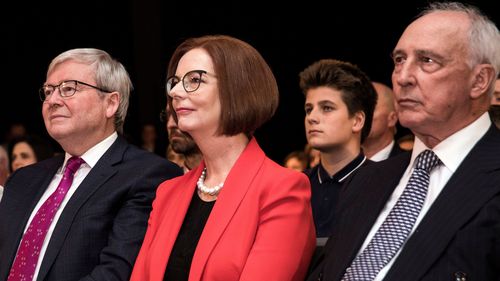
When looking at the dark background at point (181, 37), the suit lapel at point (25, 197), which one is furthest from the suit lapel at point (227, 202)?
the dark background at point (181, 37)

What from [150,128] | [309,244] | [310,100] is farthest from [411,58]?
[150,128]

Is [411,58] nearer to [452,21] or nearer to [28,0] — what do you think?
[452,21]

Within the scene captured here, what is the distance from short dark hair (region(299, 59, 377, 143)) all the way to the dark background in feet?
14.6

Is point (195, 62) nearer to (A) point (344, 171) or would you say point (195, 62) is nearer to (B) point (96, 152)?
(B) point (96, 152)

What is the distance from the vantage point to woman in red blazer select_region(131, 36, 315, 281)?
2.58 m

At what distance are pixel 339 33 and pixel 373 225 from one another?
661 cm

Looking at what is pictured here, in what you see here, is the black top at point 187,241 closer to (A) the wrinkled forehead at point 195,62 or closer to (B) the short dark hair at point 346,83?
(A) the wrinkled forehead at point 195,62

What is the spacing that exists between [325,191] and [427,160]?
134cm

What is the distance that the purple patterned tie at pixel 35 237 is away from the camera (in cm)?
315

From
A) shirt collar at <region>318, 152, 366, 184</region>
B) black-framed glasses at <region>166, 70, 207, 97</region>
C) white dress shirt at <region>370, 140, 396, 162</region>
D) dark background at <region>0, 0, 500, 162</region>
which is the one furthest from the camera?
dark background at <region>0, 0, 500, 162</region>

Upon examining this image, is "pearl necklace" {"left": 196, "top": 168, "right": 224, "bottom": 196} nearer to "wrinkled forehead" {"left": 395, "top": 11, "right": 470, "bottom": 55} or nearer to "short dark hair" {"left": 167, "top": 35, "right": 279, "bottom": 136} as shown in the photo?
"short dark hair" {"left": 167, "top": 35, "right": 279, "bottom": 136}

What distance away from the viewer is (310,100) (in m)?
3.99

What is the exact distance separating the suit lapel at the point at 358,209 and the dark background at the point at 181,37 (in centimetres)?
584

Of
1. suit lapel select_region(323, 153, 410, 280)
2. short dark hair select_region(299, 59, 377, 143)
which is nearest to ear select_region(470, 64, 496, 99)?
suit lapel select_region(323, 153, 410, 280)
